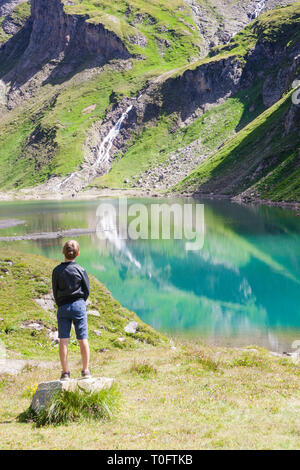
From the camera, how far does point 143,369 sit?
592 inches

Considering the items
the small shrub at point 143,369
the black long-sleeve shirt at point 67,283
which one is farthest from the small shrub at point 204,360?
the black long-sleeve shirt at point 67,283

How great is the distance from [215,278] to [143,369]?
31717mm

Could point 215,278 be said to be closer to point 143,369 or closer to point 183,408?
point 143,369

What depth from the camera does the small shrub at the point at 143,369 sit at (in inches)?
581

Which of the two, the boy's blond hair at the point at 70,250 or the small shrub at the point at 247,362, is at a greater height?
the boy's blond hair at the point at 70,250

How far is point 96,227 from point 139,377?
74.2m

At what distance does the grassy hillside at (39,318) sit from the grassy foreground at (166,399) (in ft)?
0.38

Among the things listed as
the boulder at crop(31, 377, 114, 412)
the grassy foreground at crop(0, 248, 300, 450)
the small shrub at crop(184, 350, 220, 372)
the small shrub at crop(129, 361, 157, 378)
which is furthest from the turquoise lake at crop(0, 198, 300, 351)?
the boulder at crop(31, 377, 114, 412)

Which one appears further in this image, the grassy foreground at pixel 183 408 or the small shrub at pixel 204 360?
the small shrub at pixel 204 360

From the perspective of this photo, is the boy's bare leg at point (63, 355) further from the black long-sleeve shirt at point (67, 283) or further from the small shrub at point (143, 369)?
the small shrub at point (143, 369)

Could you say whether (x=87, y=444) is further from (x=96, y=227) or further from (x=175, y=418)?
(x=96, y=227)

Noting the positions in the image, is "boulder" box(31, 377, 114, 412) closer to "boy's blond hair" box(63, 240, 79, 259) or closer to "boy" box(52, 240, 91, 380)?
"boy" box(52, 240, 91, 380)

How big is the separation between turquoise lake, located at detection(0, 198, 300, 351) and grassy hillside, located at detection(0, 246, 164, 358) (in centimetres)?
486

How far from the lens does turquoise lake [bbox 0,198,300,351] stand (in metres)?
30.6
